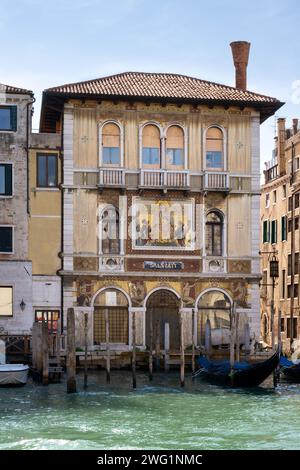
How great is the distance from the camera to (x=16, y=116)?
1098 inches

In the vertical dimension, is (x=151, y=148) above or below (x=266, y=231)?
above

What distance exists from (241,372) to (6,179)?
8.92 m

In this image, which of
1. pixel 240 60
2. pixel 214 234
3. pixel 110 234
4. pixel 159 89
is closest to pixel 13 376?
pixel 110 234

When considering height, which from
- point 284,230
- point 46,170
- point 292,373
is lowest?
point 292,373

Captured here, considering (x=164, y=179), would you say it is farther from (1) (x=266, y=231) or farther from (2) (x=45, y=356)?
(1) (x=266, y=231)

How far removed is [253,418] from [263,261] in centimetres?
2313

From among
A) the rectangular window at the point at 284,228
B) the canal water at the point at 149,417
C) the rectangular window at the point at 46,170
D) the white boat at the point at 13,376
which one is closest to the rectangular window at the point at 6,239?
the rectangular window at the point at 46,170

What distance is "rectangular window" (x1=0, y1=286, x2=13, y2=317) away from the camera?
27.3m

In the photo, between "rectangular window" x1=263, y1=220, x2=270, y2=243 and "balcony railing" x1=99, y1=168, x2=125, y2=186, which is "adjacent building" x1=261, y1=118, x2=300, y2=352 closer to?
"rectangular window" x1=263, y1=220, x2=270, y2=243

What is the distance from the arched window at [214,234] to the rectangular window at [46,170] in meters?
4.23

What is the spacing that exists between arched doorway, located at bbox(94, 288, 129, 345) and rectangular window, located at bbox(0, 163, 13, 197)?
3.62 m

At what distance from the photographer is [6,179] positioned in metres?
27.7
